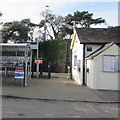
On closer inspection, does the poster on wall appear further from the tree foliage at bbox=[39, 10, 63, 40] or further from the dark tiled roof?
the tree foliage at bbox=[39, 10, 63, 40]

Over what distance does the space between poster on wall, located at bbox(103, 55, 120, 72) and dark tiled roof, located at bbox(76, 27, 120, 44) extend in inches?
92.2

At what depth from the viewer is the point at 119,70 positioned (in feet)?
38.0

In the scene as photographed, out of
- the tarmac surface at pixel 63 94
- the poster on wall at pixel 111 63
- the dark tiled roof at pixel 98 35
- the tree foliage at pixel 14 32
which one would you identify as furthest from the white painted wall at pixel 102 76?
the tree foliage at pixel 14 32

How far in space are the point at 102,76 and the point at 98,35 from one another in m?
4.84

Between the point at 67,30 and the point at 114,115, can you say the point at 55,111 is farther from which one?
the point at 67,30

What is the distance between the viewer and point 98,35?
49.3 feet

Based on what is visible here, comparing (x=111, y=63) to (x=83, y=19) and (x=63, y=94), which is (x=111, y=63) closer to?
(x=63, y=94)

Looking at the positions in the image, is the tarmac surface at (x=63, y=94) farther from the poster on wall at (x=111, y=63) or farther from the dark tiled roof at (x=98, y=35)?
the dark tiled roof at (x=98, y=35)

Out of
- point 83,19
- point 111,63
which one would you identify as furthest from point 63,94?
point 83,19

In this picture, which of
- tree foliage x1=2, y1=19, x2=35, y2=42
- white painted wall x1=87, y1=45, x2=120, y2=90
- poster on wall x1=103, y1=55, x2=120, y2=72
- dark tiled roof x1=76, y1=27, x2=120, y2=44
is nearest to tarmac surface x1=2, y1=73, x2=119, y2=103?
white painted wall x1=87, y1=45, x2=120, y2=90

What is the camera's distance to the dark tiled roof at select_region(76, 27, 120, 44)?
545 inches

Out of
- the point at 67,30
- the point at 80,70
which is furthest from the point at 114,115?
the point at 67,30

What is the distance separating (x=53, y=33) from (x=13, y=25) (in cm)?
1045

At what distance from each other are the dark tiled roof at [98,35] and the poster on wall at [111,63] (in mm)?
2343
